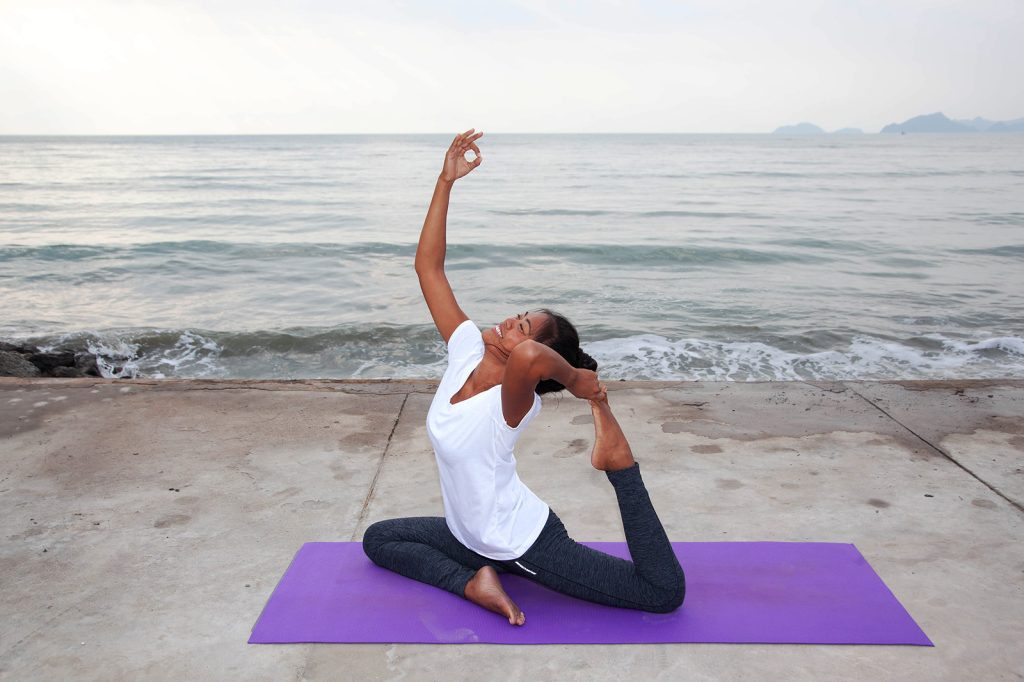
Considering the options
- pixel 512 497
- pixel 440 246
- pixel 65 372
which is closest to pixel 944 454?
pixel 512 497

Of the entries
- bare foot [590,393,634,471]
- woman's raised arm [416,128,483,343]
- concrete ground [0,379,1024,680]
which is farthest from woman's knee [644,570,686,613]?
woman's raised arm [416,128,483,343]

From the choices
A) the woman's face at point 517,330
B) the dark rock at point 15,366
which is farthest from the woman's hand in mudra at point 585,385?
the dark rock at point 15,366

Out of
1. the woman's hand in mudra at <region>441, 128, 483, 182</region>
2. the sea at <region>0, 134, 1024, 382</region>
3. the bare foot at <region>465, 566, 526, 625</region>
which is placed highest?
the woman's hand in mudra at <region>441, 128, 483, 182</region>

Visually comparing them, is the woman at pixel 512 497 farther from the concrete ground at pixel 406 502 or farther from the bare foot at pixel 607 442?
the concrete ground at pixel 406 502

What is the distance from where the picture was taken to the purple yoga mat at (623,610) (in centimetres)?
272

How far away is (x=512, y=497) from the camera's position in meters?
2.88

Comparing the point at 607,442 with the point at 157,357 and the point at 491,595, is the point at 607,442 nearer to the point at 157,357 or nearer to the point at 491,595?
the point at 491,595

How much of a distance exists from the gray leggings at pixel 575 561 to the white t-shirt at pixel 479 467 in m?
0.07

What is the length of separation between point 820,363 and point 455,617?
6.29 metres

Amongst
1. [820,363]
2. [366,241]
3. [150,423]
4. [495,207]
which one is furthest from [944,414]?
[495,207]

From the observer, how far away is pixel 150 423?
475cm

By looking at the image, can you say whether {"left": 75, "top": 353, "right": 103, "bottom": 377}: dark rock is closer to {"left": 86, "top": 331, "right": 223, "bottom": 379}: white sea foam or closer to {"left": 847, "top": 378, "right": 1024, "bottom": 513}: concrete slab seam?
{"left": 86, "top": 331, "right": 223, "bottom": 379}: white sea foam

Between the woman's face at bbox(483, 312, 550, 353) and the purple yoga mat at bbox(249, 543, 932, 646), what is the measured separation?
0.93 meters

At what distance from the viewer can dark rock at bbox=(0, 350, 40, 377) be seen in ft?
22.5
